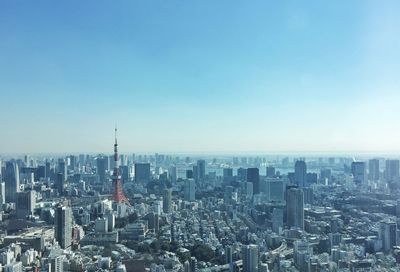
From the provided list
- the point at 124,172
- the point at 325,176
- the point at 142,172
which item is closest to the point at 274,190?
the point at 325,176

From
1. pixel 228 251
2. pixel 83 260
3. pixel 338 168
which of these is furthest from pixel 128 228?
pixel 338 168

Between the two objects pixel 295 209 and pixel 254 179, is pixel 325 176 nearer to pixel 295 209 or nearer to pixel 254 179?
pixel 254 179

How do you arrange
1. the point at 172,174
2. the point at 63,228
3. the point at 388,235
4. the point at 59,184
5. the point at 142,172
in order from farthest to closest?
the point at 172,174 < the point at 142,172 < the point at 59,184 < the point at 63,228 < the point at 388,235

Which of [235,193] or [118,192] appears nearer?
[118,192]

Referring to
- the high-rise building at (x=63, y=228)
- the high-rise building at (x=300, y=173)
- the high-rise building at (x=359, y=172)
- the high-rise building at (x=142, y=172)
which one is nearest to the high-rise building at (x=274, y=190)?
the high-rise building at (x=300, y=173)

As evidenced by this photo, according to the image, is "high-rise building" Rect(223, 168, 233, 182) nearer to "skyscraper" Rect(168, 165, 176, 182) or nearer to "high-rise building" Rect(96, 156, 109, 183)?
"skyscraper" Rect(168, 165, 176, 182)

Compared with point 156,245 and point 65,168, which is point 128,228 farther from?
point 65,168
